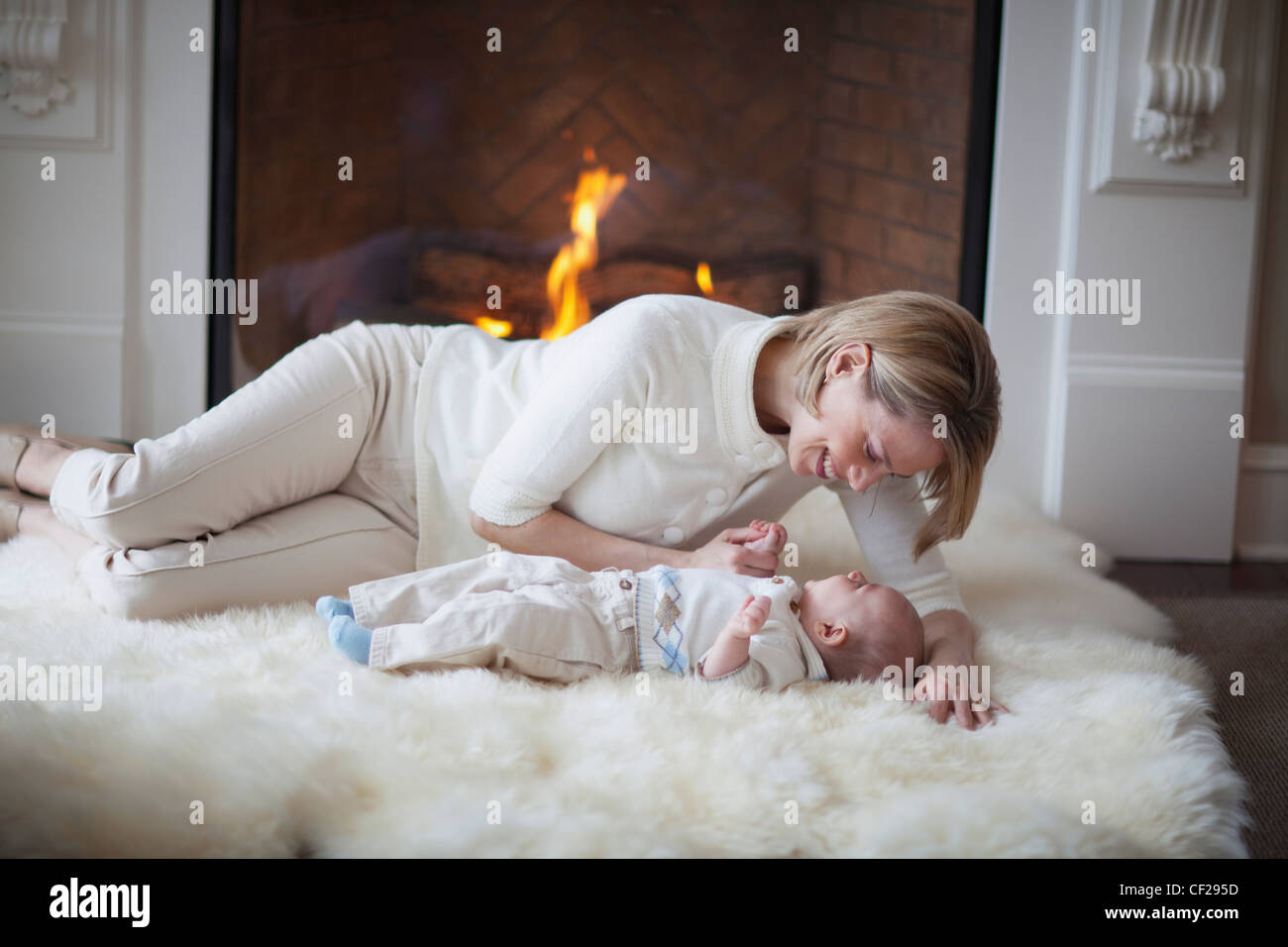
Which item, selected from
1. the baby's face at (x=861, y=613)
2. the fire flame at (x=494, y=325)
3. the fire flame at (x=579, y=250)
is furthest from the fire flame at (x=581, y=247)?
the baby's face at (x=861, y=613)

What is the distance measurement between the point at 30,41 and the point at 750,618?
2.04 meters

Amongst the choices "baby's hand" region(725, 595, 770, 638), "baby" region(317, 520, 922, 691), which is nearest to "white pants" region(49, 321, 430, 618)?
"baby" region(317, 520, 922, 691)

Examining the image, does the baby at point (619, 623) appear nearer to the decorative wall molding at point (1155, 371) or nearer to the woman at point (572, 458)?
the woman at point (572, 458)

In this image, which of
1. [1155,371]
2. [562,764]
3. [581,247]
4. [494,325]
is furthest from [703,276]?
[562,764]

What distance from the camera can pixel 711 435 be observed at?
4.49ft

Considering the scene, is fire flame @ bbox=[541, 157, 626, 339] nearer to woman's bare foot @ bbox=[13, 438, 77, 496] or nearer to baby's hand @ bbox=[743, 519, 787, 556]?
woman's bare foot @ bbox=[13, 438, 77, 496]

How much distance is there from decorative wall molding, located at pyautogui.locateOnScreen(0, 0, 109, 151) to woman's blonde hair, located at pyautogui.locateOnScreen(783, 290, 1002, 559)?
1.80 metres

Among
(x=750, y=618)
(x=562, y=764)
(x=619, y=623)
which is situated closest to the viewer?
(x=562, y=764)

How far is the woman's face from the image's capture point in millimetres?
1179

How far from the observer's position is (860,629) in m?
1.23

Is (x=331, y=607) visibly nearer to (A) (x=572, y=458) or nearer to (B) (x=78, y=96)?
(A) (x=572, y=458)
